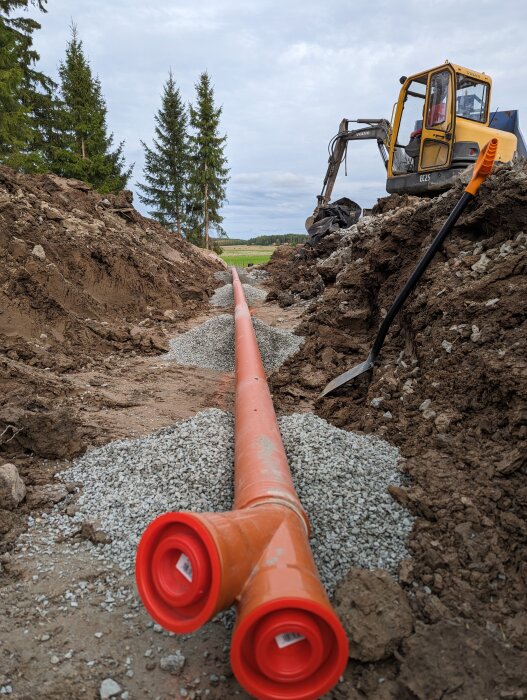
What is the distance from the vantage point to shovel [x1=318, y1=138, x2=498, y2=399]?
13.3 ft

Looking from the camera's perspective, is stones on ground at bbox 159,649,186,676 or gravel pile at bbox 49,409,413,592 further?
gravel pile at bbox 49,409,413,592

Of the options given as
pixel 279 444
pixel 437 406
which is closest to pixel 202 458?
pixel 279 444

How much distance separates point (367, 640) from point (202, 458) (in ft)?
6.19

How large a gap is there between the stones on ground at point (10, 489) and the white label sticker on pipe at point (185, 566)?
1.87 meters

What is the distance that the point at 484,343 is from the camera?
12.3ft

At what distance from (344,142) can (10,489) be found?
1592 cm

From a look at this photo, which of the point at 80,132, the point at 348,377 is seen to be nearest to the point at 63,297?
the point at 348,377

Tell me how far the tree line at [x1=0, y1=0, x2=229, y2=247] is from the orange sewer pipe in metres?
17.2

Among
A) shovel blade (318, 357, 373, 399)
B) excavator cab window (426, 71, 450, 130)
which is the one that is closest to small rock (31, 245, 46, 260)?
shovel blade (318, 357, 373, 399)

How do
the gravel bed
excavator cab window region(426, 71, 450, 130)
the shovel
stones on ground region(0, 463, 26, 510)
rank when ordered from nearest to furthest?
stones on ground region(0, 463, 26, 510) < the shovel < excavator cab window region(426, 71, 450, 130) < the gravel bed

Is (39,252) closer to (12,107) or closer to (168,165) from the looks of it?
(12,107)

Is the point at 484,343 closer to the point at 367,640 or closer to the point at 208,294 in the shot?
the point at 367,640

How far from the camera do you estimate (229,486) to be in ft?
11.0

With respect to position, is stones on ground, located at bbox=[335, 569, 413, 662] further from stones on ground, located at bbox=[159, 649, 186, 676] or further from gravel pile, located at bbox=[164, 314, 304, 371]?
gravel pile, located at bbox=[164, 314, 304, 371]
